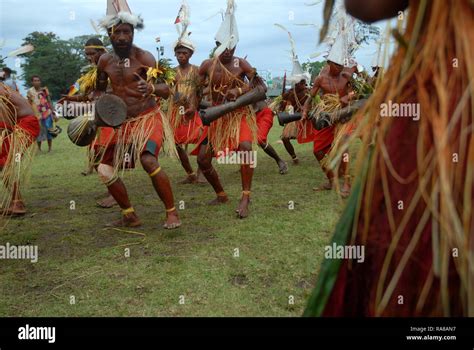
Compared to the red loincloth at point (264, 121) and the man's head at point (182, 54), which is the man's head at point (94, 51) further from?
the red loincloth at point (264, 121)

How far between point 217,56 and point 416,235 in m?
4.76

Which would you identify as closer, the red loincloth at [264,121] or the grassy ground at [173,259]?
the grassy ground at [173,259]

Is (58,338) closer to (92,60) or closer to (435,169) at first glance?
(435,169)

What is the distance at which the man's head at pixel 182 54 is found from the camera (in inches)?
281

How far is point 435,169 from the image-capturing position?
89cm

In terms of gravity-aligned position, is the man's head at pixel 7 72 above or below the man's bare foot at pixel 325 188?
above

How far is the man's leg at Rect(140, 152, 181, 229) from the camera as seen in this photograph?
176 inches

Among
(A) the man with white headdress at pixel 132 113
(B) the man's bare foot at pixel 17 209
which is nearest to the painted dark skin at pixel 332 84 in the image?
(A) the man with white headdress at pixel 132 113

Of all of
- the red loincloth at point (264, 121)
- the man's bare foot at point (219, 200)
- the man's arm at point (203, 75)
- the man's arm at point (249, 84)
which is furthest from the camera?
the red loincloth at point (264, 121)

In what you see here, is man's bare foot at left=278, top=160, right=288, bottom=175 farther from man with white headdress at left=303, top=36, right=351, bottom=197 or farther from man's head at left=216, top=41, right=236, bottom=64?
man's head at left=216, top=41, right=236, bottom=64

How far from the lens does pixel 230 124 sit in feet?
17.6

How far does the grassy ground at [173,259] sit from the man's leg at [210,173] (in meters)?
0.17

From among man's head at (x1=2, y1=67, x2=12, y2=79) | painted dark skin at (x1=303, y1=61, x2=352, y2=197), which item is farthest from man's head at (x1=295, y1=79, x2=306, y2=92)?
man's head at (x1=2, y1=67, x2=12, y2=79)

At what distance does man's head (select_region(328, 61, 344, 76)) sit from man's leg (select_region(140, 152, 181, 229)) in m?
3.08
